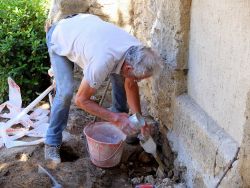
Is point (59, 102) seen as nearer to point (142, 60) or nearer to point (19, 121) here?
point (142, 60)

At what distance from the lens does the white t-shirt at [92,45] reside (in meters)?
3.03

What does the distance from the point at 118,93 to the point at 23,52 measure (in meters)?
1.72

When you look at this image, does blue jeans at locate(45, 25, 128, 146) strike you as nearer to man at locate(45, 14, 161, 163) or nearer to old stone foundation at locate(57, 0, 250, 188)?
man at locate(45, 14, 161, 163)

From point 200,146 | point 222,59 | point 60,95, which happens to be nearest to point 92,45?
point 60,95

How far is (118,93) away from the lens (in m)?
3.95

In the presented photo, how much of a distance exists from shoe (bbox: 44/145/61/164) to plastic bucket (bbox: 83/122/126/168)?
295mm

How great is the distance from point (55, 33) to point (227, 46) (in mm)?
1567

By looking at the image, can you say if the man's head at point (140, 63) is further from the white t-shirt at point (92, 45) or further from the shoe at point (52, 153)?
the shoe at point (52, 153)

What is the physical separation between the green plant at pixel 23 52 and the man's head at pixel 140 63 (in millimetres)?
2215

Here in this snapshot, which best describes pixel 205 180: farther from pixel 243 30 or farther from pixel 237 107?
pixel 243 30

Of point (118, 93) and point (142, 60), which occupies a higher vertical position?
point (142, 60)

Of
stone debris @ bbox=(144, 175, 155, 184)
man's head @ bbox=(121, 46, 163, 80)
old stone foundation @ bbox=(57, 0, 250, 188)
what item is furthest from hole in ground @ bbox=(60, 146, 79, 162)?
man's head @ bbox=(121, 46, 163, 80)

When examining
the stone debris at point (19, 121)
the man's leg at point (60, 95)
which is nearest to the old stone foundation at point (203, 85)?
the man's leg at point (60, 95)

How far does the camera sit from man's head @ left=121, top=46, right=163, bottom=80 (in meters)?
3.03
